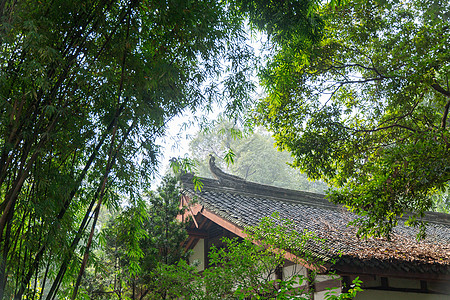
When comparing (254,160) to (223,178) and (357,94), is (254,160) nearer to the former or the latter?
(223,178)

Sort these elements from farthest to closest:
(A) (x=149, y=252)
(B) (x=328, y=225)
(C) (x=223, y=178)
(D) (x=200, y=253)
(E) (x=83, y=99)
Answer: (C) (x=223, y=178) → (D) (x=200, y=253) → (B) (x=328, y=225) → (A) (x=149, y=252) → (E) (x=83, y=99)

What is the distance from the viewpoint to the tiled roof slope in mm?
4492

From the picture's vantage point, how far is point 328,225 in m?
6.23

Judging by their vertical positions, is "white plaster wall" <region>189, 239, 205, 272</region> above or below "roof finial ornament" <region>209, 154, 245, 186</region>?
below

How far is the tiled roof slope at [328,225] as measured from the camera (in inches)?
177

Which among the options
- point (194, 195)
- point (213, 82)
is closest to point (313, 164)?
point (194, 195)

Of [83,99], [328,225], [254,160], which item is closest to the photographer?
[83,99]

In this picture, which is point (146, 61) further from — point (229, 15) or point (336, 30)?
point (336, 30)

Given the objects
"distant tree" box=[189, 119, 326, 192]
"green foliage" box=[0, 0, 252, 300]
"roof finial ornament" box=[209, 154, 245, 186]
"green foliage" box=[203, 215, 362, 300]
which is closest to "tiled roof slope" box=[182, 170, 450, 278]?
"roof finial ornament" box=[209, 154, 245, 186]

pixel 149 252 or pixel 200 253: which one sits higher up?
pixel 149 252

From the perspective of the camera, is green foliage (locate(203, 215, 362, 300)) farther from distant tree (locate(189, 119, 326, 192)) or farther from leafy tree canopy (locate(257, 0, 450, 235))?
distant tree (locate(189, 119, 326, 192))

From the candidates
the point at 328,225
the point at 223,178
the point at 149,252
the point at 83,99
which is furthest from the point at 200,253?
the point at 83,99

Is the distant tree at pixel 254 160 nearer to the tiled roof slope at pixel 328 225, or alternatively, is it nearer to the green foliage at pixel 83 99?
the tiled roof slope at pixel 328 225

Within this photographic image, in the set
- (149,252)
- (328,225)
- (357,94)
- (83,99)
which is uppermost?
(357,94)
